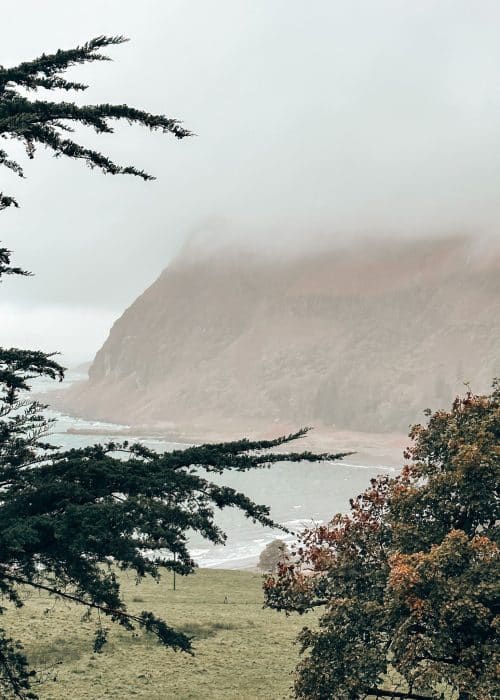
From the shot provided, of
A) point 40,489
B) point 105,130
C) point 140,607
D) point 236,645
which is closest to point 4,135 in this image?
point 105,130

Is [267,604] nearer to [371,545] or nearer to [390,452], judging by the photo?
[371,545]

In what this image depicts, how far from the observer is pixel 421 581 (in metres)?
15.2

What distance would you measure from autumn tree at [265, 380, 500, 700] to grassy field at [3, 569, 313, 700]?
7.34 m

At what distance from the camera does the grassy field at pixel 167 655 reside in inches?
928

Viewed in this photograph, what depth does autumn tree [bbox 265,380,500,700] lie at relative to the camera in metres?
15.0

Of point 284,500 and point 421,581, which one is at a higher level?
point 421,581

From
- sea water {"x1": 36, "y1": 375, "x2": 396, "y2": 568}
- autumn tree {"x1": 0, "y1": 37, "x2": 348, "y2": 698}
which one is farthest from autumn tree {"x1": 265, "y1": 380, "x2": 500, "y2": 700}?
sea water {"x1": 36, "y1": 375, "x2": 396, "y2": 568}

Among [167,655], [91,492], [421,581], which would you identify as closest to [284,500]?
[167,655]

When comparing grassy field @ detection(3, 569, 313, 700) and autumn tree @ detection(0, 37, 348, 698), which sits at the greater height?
autumn tree @ detection(0, 37, 348, 698)

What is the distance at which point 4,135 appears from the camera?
9.27 metres

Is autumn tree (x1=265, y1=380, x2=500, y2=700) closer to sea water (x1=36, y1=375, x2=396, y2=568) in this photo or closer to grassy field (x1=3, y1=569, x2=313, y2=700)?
grassy field (x1=3, y1=569, x2=313, y2=700)

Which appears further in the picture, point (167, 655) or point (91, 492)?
point (167, 655)

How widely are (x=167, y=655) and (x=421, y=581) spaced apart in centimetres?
1670

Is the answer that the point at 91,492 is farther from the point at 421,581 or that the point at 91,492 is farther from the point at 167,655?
the point at 167,655
